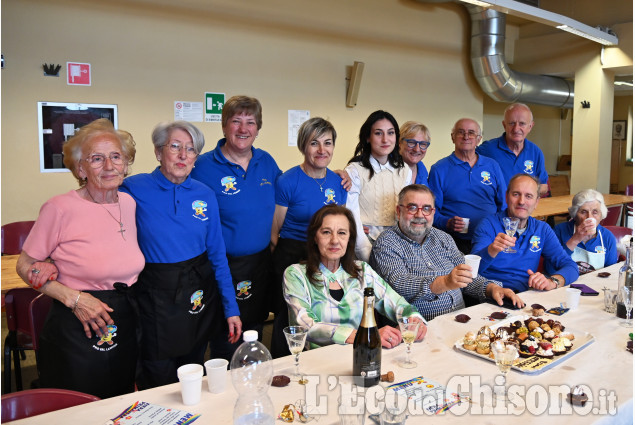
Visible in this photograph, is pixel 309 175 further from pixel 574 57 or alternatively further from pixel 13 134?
pixel 574 57

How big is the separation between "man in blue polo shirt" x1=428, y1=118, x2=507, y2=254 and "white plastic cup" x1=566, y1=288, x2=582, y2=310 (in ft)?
4.06

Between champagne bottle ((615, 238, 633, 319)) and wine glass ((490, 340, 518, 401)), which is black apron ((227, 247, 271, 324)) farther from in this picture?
champagne bottle ((615, 238, 633, 319))

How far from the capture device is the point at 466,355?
6.86ft

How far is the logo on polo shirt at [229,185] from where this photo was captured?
2.87 m

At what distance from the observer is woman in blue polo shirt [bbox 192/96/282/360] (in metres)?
2.88

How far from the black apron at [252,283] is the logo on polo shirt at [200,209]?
1.57 ft

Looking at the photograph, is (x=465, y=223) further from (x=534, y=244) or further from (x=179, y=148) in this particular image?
(x=179, y=148)

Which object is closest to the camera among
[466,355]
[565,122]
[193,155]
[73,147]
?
[466,355]

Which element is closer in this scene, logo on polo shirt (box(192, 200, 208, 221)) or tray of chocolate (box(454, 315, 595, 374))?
tray of chocolate (box(454, 315, 595, 374))

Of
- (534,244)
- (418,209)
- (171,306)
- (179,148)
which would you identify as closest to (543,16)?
(534,244)

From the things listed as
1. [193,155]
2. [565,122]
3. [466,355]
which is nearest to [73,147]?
[193,155]

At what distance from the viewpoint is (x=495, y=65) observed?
8469 mm

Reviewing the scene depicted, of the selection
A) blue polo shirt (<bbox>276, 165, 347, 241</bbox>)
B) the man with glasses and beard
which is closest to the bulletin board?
blue polo shirt (<bbox>276, 165, 347, 241</bbox>)

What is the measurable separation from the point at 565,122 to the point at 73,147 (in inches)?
516
